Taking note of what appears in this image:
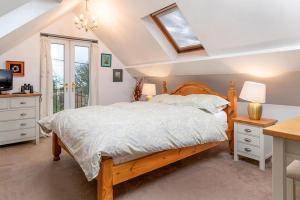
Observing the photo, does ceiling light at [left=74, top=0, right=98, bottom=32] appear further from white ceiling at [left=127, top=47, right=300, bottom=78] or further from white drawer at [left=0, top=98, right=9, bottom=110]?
white drawer at [left=0, top=98, right=9, bottom=110]

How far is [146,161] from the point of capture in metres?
2.07

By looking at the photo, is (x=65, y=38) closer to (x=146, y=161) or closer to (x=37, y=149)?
(x=37, y=149)

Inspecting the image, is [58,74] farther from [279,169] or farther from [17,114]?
[279,169]

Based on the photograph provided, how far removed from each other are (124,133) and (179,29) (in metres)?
2.42

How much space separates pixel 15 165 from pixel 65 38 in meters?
2.71

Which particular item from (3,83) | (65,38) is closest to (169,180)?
(3,83)

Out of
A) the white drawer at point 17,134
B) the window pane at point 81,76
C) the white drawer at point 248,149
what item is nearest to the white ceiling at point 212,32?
the window pane at point 81,76

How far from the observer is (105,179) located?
1.75 meters

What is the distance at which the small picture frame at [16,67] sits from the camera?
3774 millimetres

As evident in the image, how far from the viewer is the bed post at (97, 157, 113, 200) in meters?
1.74

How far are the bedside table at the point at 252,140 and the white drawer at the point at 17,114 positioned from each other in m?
3.29

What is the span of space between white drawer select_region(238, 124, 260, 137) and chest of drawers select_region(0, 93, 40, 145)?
328cm

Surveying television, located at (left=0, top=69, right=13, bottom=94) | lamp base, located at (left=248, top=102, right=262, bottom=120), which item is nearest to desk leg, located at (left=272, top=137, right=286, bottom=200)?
lamp base, located at (left=248, top=102, right=262, bottom=120)

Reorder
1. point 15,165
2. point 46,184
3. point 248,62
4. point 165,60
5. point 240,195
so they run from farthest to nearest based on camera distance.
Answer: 1. point 165,60
2. point 248,62
3. point 15,165
4. point 46,184
5. point 240,195
